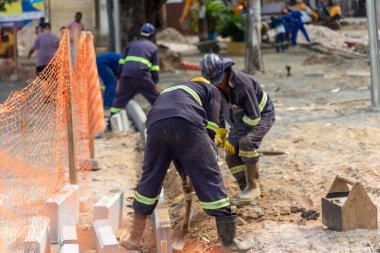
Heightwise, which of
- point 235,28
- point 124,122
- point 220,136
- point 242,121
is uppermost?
point 235,28

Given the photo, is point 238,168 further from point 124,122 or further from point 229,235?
point 124,122

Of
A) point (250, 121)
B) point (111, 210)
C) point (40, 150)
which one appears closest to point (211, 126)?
point (250, 121)

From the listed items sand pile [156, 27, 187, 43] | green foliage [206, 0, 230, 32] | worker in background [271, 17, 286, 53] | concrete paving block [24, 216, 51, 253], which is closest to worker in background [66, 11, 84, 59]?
worker in background [271, 17, 286, 53]

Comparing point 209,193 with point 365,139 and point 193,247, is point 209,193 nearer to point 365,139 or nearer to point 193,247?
point 193,247

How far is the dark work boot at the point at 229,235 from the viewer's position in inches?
267

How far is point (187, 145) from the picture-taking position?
6703 millimetres

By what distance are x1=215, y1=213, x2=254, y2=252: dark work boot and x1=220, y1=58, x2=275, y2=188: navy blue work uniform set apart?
137 cm

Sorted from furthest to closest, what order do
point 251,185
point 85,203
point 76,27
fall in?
point 76,27 < point 85,203 < point 251,185

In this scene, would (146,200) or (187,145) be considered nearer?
(187,145)

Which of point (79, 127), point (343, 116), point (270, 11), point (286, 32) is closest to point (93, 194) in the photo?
point (79, 127)

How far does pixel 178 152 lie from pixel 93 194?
10.8 feet

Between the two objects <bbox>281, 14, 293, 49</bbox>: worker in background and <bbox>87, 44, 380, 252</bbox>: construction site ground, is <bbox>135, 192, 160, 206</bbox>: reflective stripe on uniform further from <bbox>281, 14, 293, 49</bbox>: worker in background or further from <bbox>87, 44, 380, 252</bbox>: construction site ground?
<bbox>281, 14, 293, 49</bbox>: worker in background

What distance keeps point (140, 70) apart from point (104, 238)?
Answer: 6.53m

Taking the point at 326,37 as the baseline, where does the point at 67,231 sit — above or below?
below
